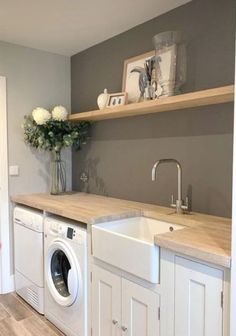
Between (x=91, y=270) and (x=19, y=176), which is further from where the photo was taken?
(x=19, y=176)

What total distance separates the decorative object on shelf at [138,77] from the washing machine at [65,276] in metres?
1.14

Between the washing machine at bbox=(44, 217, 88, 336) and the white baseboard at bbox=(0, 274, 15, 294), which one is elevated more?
the washing machine at bbox=(44, 217, 88, 336)

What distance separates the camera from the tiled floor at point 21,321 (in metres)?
2.30

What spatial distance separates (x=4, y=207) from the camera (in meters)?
2.95

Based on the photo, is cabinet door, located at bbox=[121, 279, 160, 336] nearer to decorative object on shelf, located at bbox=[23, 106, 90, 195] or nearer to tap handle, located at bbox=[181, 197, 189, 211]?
tap handle, located at bbox=[181, 197, 189, 211]

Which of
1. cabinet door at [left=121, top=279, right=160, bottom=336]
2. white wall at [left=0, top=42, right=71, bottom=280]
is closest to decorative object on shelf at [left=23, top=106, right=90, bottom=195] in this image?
white wall at [left=0, top=42, right=71, bottom=280]

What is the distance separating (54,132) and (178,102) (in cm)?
136

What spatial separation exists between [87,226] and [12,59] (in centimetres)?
194

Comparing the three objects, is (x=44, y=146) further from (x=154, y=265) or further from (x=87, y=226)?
(x=154, y=265)

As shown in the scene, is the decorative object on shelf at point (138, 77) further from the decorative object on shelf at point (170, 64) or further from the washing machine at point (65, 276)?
the washing machine at point (65, 276)

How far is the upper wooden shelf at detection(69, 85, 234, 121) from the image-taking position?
1.74m

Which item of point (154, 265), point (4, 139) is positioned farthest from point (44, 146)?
point (154, 265)

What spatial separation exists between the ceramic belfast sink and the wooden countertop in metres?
0.06

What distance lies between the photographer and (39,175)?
318 centimetres
